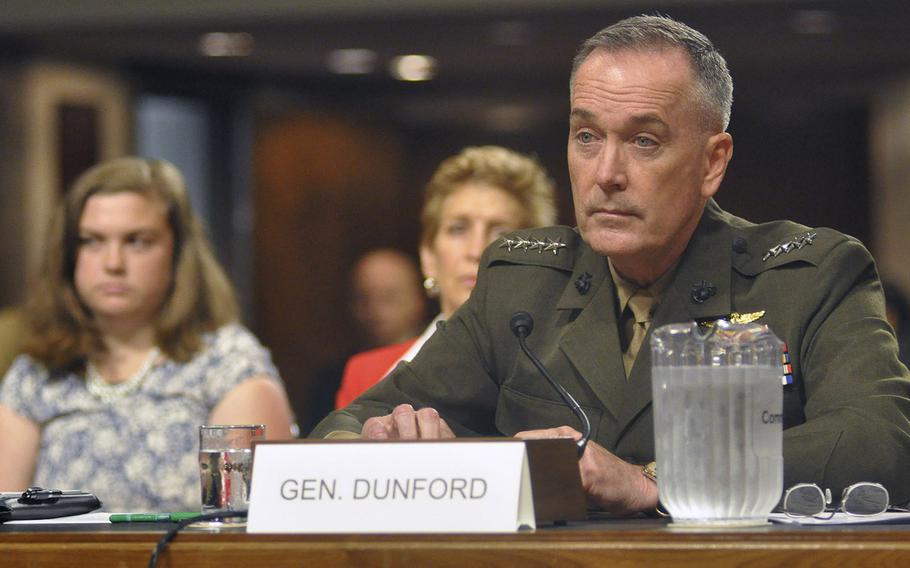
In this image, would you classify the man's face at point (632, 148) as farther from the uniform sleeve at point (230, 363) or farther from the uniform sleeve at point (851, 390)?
the uniform sleeve at point (230, 363)

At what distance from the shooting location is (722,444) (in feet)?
4.44

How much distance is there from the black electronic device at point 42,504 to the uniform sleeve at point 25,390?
5.17ft

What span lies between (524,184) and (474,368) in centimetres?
139

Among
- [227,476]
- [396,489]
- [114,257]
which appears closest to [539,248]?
[227,476]

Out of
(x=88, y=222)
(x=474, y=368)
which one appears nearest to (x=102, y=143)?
(x=88, y=222)

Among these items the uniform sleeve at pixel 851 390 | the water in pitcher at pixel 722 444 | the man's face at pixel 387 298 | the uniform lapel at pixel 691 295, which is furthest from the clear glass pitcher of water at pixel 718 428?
the man's face at pixel 387 298

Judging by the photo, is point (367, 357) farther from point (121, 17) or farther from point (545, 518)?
point (121, 17)

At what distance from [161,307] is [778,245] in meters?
1.90

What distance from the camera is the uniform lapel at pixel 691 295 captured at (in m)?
1.87

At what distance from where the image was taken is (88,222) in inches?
132

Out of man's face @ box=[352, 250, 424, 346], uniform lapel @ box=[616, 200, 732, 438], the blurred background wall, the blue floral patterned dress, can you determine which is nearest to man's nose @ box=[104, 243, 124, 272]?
the blue floral patterned dress

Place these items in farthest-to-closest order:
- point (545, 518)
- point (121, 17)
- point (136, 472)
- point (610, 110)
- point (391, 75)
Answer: point (391, 75), point (121, 17), point (136, 472), point (610, 110), point (545, 518)

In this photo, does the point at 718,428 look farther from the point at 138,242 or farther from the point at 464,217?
the point at 138,242

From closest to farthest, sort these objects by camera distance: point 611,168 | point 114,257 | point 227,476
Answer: point 227,476
point 611,168
point 114,257
